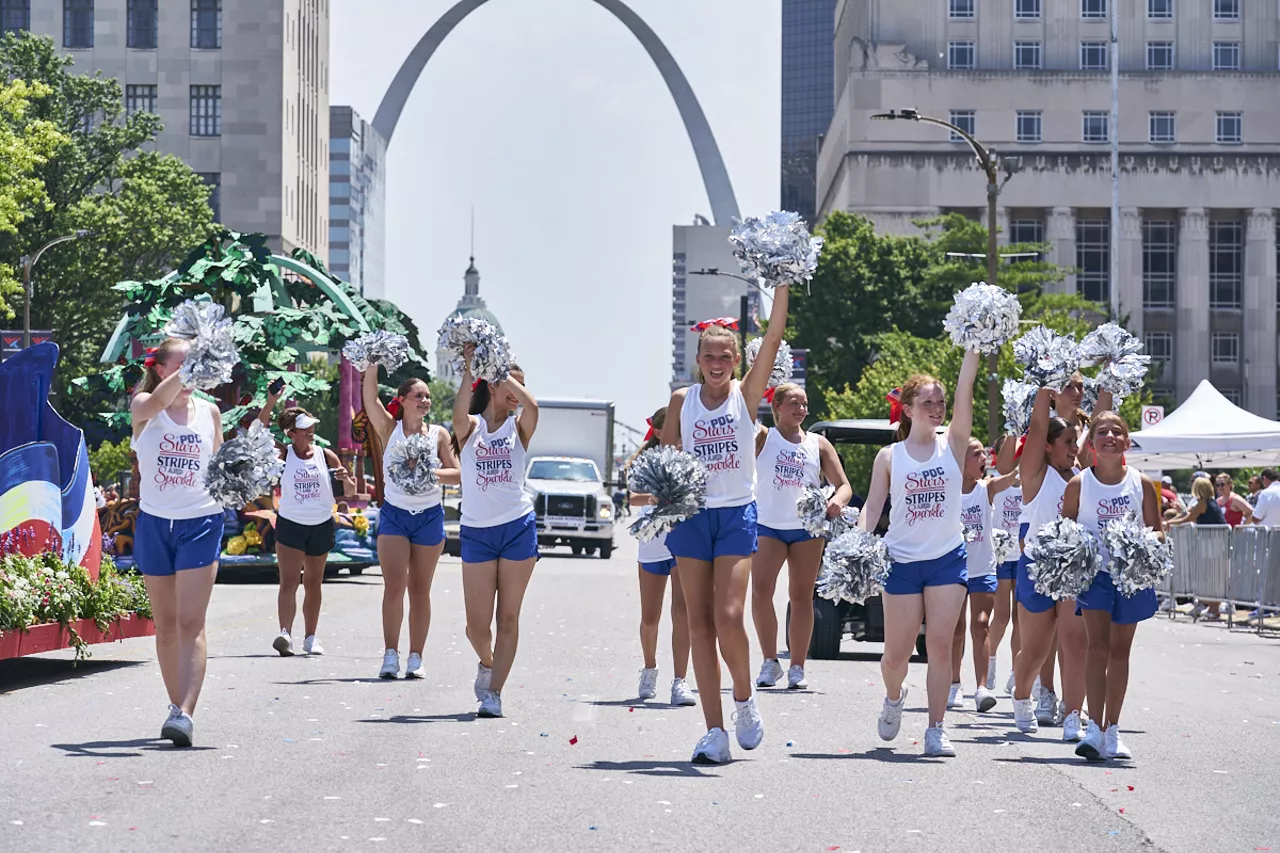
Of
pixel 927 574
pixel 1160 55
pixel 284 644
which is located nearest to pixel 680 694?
pixel 927 574

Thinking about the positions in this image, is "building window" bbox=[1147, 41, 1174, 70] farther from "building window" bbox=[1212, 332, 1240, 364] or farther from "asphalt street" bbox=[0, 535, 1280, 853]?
"asphalt street" bbox=[0, 535, 1280, 853]

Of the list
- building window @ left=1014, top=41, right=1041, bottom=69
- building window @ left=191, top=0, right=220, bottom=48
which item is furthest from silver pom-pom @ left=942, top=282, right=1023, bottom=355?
building window @ left=1014, top=41, right=1041, bottom=69

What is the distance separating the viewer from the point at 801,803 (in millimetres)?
8008

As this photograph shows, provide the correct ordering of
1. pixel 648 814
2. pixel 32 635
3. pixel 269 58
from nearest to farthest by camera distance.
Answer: pixel 648 814 < pixel 32 635 < pixel 269 58

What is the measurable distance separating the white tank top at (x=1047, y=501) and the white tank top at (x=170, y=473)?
4.39 metres

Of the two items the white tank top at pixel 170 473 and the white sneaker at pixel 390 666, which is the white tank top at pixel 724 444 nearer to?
the white tank top at pixel 170 473

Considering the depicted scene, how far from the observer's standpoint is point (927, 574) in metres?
9.78

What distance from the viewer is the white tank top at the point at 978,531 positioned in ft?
41.0

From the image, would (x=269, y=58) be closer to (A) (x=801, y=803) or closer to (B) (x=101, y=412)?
(B) (x=101, y=412)

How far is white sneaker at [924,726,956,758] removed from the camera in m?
9.76

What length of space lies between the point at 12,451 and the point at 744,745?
617 centimetres

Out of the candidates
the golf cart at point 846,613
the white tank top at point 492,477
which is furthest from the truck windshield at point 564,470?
the white tank top at point 492,477

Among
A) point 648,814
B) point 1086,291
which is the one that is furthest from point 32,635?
point 1086,291

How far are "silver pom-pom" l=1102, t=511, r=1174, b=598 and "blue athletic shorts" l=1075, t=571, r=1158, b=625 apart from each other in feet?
0.32
